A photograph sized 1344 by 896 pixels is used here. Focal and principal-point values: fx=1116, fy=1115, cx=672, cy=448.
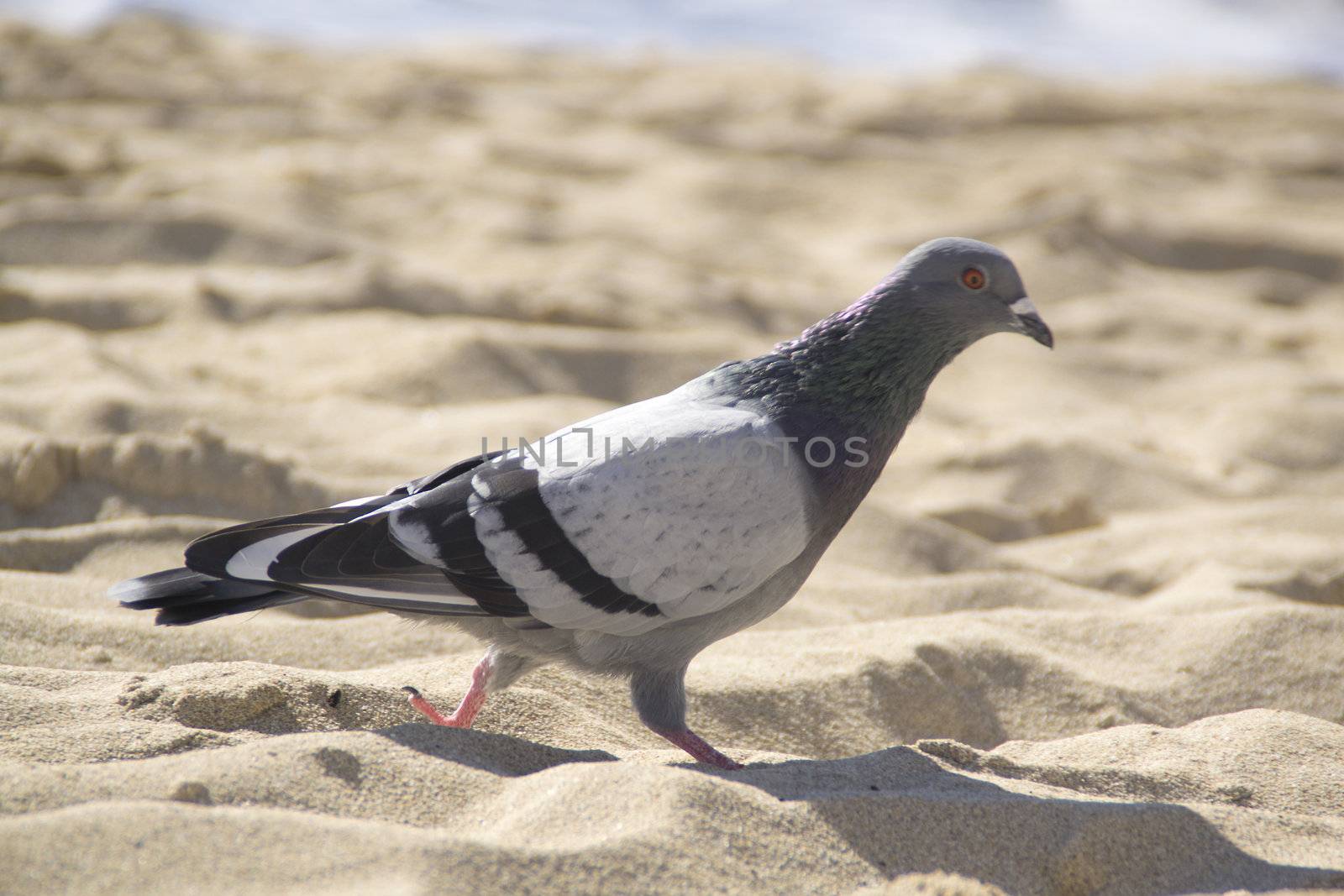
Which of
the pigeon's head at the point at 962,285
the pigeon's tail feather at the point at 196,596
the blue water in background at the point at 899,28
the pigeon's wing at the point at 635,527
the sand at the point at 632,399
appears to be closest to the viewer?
the sand at the point at 632,399

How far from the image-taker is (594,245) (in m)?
6.66

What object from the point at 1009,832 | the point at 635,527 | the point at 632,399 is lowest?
the point at 1009,832

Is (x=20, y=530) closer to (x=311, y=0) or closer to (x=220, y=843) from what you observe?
(x=220, y=843)

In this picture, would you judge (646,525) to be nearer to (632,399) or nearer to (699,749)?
(699,749)

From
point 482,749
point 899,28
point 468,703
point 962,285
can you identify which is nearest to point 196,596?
point 468,703

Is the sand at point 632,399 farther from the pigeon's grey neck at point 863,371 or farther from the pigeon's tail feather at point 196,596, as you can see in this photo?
the pigeon's grey neck at point 863,371

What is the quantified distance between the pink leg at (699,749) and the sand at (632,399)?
1.5 inches

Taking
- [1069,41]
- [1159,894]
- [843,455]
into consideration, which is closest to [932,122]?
[843,455]

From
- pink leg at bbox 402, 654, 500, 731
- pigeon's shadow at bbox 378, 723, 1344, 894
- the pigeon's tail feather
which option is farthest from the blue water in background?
pigeon's shadow at bbox 378, 723, 1344, 894

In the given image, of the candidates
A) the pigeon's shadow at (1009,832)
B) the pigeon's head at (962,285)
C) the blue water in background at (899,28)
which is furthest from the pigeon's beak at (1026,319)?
the blue water in background at (899,28)

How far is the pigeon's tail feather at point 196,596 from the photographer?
7.97ft

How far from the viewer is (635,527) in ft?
7.54

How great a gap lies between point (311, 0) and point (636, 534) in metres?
18.0

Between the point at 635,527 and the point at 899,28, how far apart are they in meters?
20.0
